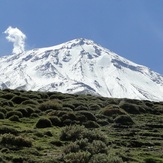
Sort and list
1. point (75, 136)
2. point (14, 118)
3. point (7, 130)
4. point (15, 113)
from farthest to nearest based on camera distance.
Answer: point (15, 113), point (14, 118), point (7, 130), point (75, 136)

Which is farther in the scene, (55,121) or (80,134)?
(55,121)

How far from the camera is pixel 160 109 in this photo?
46.7 m

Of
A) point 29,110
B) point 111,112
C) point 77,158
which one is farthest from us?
point 111,112

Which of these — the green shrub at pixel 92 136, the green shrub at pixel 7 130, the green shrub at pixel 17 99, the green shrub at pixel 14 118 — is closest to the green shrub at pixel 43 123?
the green shrub at pixel 14 118

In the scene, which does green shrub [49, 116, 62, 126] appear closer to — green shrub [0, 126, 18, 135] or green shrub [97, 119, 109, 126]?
green shrub [97, 119, 109, 126]

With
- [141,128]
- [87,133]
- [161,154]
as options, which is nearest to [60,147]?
[87,133]

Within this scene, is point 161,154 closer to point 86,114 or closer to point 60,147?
point 60,147

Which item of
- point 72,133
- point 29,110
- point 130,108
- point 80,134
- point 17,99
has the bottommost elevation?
point 80,134

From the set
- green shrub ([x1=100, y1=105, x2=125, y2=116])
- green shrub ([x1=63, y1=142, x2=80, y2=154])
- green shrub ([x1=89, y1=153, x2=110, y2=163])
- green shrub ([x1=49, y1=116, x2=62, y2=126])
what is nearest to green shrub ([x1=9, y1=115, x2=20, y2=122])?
green shrub ([x1=49, y1=116, x2=62, y2=126])

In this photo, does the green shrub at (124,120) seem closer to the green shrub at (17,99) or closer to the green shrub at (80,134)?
the green shrub at (80,134)

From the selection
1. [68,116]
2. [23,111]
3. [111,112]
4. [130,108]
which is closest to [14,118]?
[23,111]

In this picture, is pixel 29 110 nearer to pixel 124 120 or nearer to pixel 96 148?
pixel 124 120

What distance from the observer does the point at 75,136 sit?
23.6 meters

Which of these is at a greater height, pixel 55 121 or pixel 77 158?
pixel 55 121
